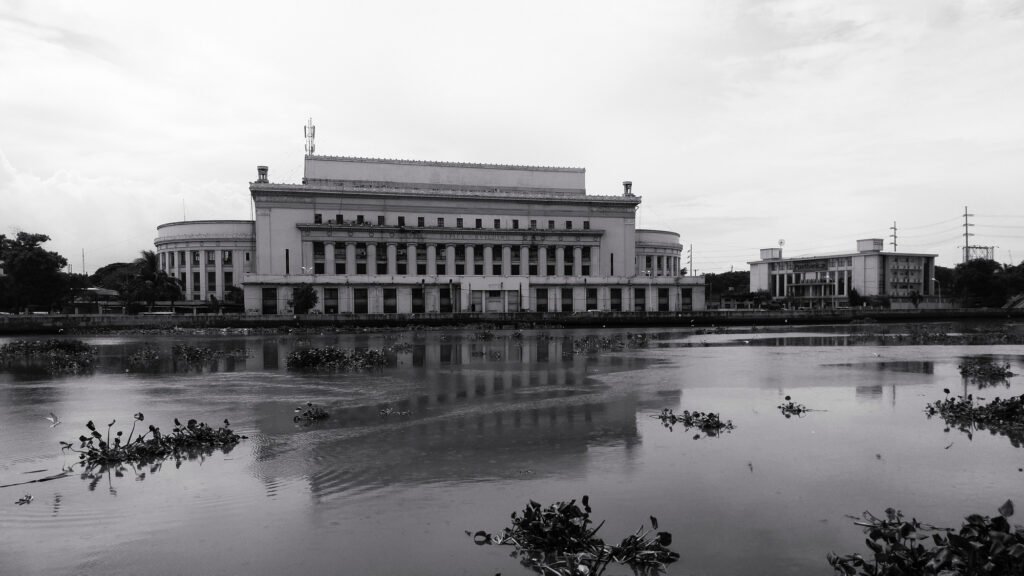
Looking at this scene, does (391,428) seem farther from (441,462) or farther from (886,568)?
(886,568)

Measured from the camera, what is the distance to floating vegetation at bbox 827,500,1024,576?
7293mm

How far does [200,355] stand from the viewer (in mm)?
37938

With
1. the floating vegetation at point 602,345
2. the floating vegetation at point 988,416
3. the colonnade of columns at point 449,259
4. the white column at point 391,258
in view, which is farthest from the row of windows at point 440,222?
the floating vegetation at point 988,416

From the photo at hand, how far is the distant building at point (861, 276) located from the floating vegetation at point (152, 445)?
133 meters

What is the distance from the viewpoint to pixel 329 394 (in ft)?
76.5

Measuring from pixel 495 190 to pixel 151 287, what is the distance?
4630cm

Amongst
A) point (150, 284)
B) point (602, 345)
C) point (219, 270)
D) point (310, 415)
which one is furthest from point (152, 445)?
point (219, 270)

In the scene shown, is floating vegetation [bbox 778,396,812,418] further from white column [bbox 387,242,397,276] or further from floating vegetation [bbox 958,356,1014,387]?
white column [bbox 387,242,397,276]

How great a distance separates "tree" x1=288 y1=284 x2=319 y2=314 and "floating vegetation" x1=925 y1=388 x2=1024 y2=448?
6719cm

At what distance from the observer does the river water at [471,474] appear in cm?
926

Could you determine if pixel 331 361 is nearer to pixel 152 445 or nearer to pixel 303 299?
pixel 152 445

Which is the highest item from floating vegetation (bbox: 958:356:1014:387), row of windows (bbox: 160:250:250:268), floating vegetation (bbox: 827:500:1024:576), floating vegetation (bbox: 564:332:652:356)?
row of windows (bbox: 160:250:250:268)

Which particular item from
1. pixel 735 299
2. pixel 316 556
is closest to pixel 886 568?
pixel 316 556

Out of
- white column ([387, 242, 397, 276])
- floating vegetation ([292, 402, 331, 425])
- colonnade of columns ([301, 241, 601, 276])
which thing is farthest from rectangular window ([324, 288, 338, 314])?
→ floating vegetation ([292, 402, 331, 425])
